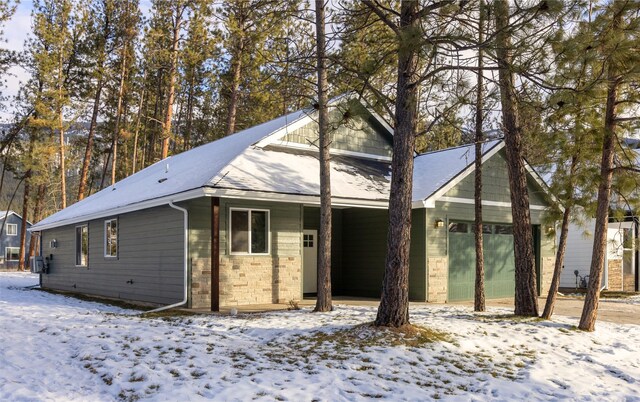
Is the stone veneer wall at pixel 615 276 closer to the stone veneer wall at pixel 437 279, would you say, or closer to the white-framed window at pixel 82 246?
the stone veneer wall at pixel 437 279

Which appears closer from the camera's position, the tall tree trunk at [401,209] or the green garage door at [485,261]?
the tall tree trunk at [401,209]

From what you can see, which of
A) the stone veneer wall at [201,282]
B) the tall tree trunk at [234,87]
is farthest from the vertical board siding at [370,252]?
the tall tree trunk at [234,87]

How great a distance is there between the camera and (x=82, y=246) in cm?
1675

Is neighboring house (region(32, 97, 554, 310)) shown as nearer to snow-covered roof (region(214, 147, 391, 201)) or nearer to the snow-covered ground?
snow-covered roof (region(214, 147, 391, 201))

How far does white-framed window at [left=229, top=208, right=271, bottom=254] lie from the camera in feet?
38.7

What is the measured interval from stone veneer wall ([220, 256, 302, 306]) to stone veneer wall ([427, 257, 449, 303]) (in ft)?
10.4

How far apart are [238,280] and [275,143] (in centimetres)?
379

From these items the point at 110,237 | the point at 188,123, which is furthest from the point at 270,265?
the point at 188,123

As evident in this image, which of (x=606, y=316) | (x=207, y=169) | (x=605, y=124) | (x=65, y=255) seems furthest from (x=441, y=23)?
(x=65, y=255)

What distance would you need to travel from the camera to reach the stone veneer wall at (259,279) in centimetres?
1155

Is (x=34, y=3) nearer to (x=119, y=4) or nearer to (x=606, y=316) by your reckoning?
(x=119, y=4)

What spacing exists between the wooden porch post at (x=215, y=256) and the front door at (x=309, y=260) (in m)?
4.03

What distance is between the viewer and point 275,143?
13.8 m

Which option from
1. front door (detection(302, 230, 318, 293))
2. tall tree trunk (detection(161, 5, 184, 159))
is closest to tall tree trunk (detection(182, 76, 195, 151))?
tall tree trunk (detection(161, 5, 184, 159))
